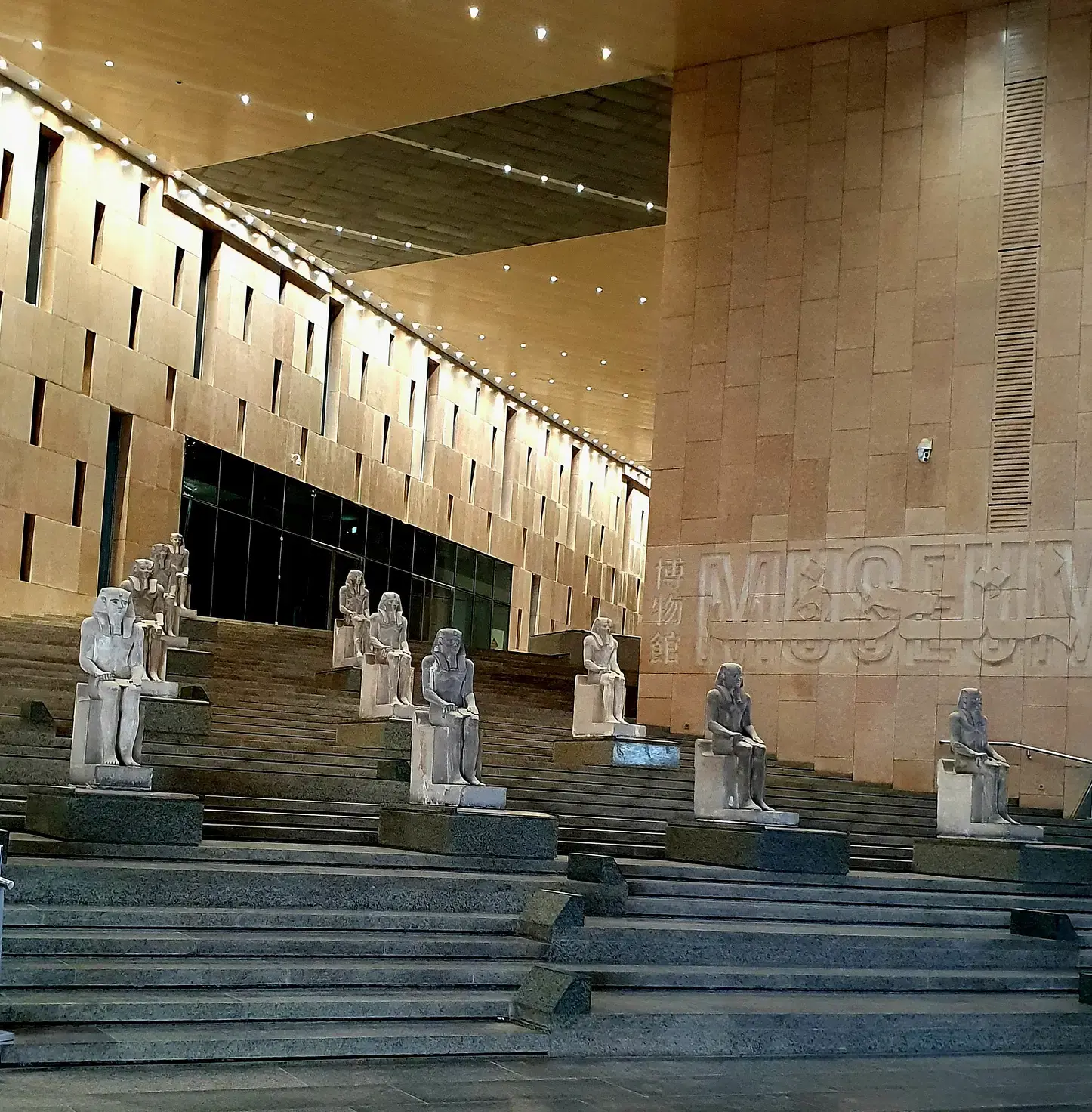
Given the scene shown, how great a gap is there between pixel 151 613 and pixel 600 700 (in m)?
5.03

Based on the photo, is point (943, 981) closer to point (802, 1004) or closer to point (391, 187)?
point (802, 1004)

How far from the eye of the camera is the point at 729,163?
72.3 ft

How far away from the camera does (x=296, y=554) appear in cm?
3098

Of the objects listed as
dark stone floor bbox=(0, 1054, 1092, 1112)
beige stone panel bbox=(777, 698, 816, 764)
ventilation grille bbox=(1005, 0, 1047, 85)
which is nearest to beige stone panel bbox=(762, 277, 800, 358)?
ventilation grille bbox=(1005, 0, 1047, 85)

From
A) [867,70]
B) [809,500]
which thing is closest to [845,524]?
[809,500]

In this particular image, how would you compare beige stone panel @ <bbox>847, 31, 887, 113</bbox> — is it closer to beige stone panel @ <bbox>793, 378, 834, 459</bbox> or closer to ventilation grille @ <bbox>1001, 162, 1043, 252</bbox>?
ventilation grille @ <bbox>1001, 162, 1043, 252</bbox>

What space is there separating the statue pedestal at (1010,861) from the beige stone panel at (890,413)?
24.8 feet

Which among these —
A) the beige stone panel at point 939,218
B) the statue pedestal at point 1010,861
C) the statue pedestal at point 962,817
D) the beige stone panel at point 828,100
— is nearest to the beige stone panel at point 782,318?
the beige stone panel at point 939,218

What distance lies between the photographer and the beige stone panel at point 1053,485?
61.8 ft

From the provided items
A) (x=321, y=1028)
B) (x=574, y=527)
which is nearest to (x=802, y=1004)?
(x=321, y=1028)

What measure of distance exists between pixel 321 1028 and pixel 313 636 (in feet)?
53.1

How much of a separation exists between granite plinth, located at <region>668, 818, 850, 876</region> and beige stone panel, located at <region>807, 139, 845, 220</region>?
11.2m

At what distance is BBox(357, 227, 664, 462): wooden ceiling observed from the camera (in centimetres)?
2864

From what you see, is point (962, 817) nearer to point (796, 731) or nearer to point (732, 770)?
point (732, 770)
